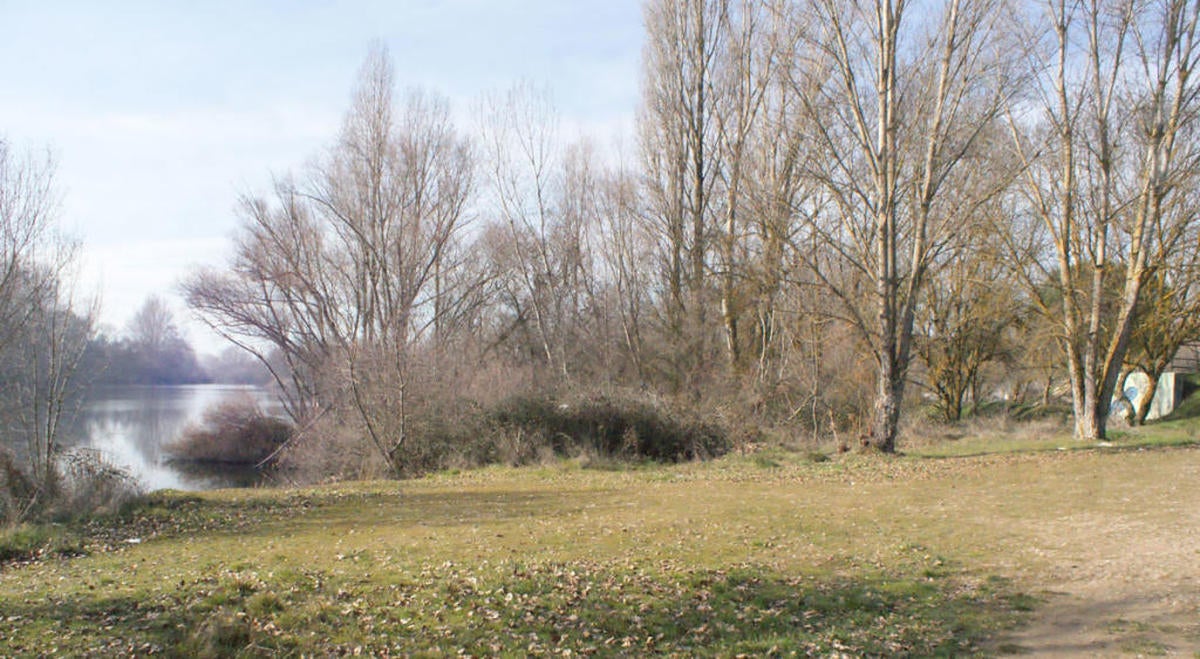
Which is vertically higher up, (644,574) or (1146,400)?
(1146,400)

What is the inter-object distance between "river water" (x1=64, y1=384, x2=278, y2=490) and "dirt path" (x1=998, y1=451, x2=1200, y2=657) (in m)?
14.8

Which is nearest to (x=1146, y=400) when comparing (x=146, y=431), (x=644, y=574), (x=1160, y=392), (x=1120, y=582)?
(x=1160, y=392)

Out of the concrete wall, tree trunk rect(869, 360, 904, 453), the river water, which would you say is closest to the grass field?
tree trunk rect(869, 360, 904, 453)

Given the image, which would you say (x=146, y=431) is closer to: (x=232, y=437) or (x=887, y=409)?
(x=232, y=437)

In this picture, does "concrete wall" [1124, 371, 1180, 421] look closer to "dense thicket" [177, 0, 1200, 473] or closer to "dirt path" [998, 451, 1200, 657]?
"dense thicket" [177, 0, 1200, 473]

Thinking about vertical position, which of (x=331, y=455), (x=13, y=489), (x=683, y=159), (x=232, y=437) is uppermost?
(x=683, y=159)

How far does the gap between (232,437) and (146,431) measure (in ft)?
17.2

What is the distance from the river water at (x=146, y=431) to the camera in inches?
784

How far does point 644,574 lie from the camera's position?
7.05 m

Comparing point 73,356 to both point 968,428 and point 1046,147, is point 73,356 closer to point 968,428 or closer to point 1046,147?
point 1046,147

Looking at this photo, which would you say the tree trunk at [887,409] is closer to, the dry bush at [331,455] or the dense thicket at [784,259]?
the dense thicket at [784,259]

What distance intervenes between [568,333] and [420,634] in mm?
24374

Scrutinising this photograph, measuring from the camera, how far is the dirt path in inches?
211

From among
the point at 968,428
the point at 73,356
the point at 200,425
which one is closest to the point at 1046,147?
the point at 968,428
